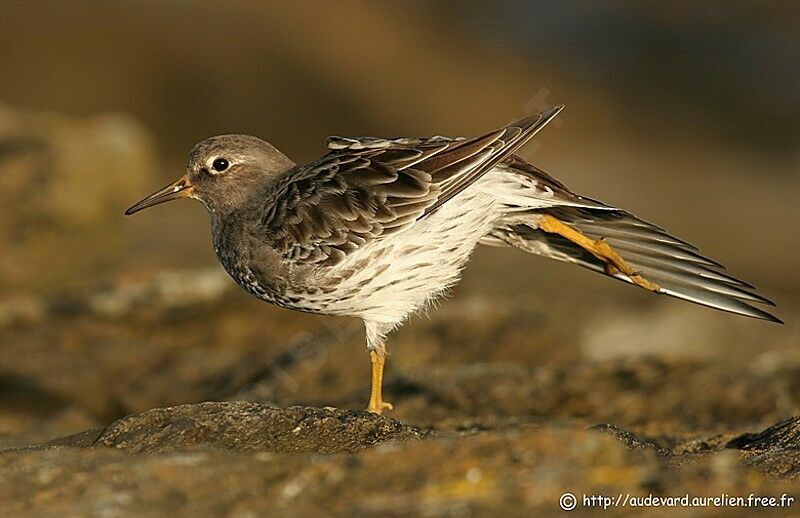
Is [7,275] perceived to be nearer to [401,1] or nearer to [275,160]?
[275,160]

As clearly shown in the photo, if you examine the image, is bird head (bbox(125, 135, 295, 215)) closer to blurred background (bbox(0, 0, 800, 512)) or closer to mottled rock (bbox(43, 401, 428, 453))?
blurred background (bbox(0, 0, 800, 512))

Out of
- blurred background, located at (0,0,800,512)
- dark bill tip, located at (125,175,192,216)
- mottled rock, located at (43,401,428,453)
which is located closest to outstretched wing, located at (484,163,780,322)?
blurred background, located at (0,0,800,512)

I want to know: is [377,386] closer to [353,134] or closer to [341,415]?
[341,415]

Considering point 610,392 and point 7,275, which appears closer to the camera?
point 610,392

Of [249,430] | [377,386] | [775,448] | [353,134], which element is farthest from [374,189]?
[353,134]

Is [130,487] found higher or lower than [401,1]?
lower

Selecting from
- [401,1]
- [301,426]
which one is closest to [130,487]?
[301,426]
